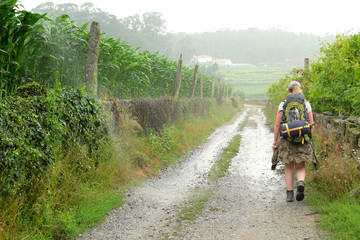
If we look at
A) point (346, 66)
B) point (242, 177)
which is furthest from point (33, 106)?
point (346, 66)

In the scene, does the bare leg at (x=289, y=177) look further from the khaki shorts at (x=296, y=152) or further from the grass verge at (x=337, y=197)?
the grass verge at (x=337, y=197)

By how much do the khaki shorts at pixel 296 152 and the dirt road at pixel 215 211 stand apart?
74 cm

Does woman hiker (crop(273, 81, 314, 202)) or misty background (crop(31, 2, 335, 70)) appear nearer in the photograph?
woman hiker (crop(273, 81, 314, 202))

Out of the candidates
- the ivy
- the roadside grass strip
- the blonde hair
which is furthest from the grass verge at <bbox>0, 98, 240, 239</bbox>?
the blonde hair

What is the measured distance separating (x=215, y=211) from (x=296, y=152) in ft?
5.41

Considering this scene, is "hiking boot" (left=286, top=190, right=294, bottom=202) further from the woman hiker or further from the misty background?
the misty background

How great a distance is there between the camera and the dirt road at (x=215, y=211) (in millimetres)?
4191

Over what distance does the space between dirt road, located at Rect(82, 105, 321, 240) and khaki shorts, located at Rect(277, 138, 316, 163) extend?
0.74m

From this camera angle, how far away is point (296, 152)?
5.30 meters

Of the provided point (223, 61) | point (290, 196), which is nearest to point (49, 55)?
point (290, 196)

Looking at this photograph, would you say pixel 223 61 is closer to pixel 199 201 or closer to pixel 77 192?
pixel 199 201

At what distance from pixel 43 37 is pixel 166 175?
4.07 metres

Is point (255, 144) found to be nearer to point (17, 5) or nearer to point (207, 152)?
point (207, 152)

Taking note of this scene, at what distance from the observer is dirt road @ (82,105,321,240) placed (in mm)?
4191
